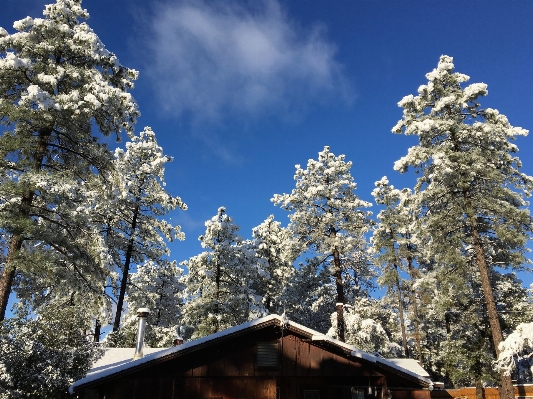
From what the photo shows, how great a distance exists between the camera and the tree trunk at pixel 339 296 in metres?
27.0

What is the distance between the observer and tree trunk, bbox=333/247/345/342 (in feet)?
88.7

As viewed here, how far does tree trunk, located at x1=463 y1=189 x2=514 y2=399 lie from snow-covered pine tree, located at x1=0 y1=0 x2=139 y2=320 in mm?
16672

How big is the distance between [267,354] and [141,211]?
1679 cm

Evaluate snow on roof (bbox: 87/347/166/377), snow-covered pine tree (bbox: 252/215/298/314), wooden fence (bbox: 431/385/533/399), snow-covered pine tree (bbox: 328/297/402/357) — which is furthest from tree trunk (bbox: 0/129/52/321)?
wooden fence (bbox: 431/385/533/399)

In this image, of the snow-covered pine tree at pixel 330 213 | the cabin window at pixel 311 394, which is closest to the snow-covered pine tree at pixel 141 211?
the snow-covered pine tree at pixel 330 213

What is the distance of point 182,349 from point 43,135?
9.38m

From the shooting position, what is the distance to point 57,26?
15.1 meters

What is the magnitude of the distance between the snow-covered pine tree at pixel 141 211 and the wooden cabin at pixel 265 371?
39.3ft

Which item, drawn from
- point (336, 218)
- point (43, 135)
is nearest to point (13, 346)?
point (43, 135)

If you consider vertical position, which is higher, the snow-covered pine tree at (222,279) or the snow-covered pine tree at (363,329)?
the snow-covered pine tree at (222,279)

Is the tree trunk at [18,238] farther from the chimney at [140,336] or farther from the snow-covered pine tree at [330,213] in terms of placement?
the snow-covered pine tree at [330,213]

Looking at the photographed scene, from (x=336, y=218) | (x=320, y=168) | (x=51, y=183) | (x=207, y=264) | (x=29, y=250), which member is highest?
(x=320, y=168)

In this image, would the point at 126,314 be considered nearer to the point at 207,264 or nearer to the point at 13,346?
the point at 207,264

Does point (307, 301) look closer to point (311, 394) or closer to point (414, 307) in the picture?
point (414, 307)
